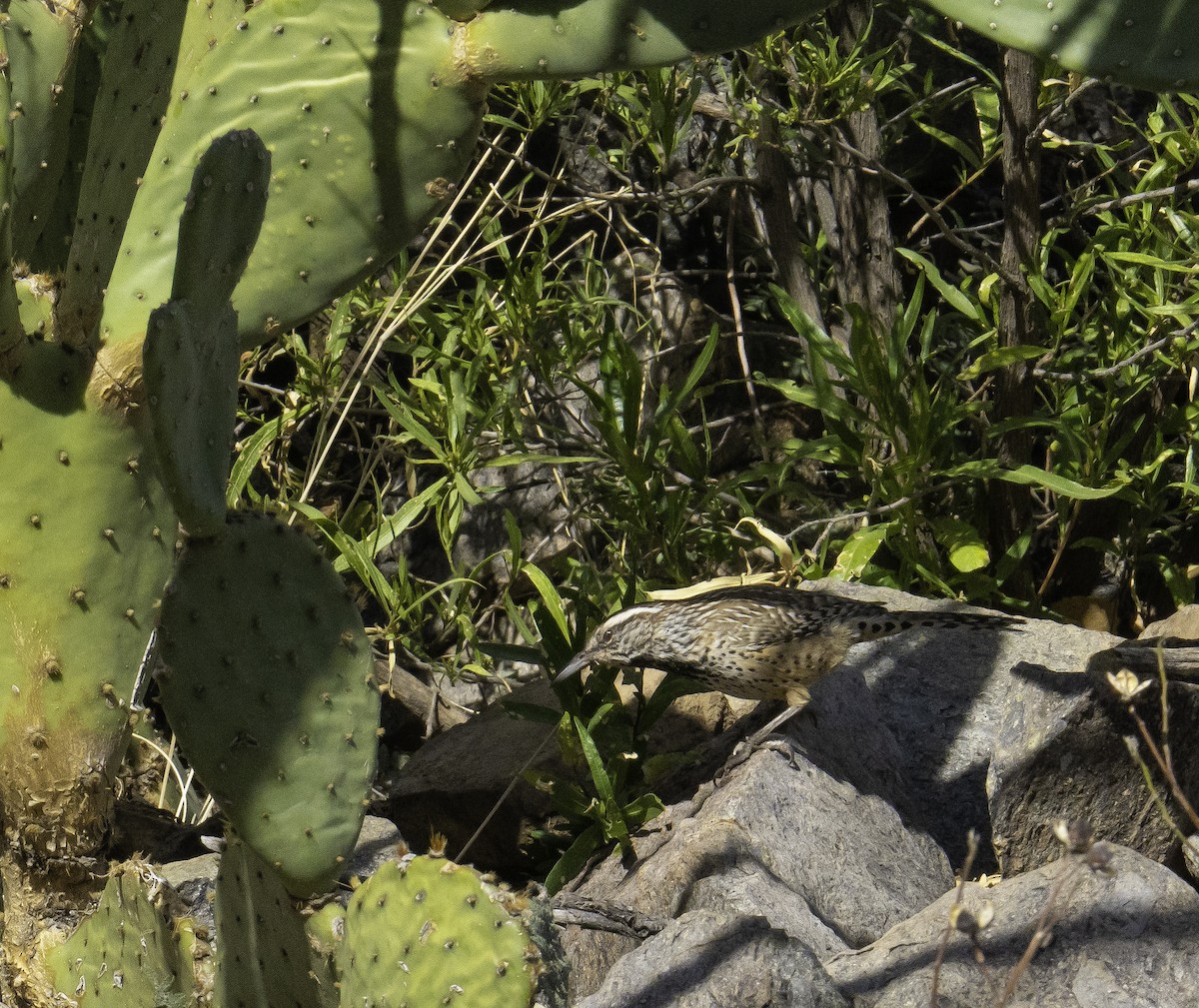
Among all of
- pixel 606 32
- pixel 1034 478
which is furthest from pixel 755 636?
pixel 606 32

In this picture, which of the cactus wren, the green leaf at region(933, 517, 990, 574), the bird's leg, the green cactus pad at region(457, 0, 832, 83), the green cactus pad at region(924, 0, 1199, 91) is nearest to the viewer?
the green cactus pad at region(924, 0, 1199, 91)

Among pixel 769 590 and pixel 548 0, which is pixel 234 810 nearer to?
pixel 548 0


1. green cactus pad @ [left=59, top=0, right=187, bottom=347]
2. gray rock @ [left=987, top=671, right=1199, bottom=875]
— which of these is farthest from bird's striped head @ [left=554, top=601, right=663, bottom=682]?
green cactus pad @ [left=59, top=0, right=187, bottom=347]

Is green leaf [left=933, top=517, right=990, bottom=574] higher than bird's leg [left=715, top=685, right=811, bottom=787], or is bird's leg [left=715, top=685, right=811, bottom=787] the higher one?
green leaf [left=933, top=517, right=990, bottom=574]

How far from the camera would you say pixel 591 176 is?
508cm

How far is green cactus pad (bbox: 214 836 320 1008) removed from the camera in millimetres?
1838

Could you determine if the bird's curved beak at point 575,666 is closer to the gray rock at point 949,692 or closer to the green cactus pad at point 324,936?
the gray rock at point 949,692

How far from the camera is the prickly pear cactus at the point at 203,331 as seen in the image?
1.54 metres

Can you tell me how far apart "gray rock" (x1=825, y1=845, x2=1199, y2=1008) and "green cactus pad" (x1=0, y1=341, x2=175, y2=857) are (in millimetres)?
1264

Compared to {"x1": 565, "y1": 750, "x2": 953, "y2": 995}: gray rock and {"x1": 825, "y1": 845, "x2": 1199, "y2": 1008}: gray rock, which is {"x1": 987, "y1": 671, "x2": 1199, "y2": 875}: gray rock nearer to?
{"x1": 565, "y1": 750, "x2": 953, "y2": 995}: gray rock

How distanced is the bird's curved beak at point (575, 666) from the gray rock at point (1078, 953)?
3.89 ft

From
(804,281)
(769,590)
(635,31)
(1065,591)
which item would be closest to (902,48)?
(804,281)

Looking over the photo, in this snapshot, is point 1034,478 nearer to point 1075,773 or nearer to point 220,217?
point 1075,773

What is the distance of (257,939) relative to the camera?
1.88 meters
